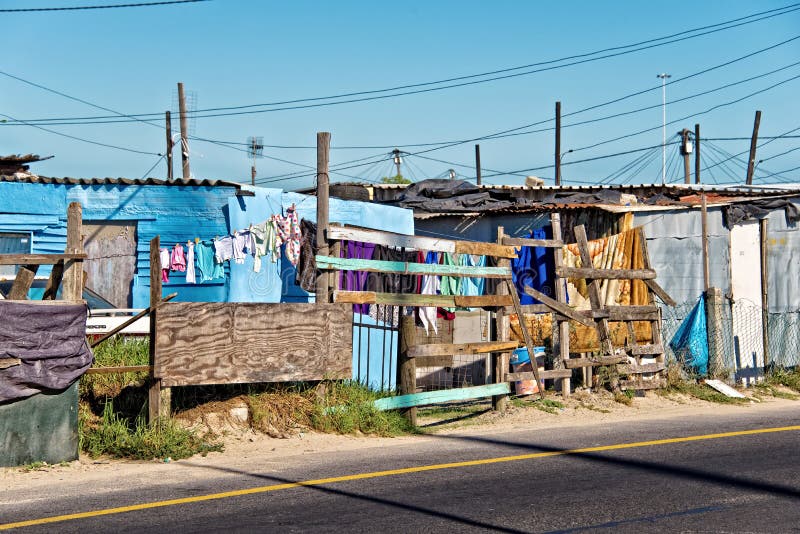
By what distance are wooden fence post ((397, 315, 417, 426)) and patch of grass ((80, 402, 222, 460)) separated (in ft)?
8.29

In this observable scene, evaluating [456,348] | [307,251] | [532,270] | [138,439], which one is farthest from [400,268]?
[307,251]

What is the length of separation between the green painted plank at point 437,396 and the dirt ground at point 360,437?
329 mm

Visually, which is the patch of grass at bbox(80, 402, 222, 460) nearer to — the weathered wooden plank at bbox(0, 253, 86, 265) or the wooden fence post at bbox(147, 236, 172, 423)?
the wooden fence post at bbox(147, 236, 172, 423)

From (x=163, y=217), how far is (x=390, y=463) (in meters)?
10.7

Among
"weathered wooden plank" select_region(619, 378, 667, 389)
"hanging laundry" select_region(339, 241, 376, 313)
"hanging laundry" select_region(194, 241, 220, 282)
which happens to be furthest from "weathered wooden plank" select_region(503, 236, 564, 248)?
"hanging laundry" select_region(194, 241, 220, 282)

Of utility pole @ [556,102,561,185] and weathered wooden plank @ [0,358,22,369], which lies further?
utility pole @ [556,102,561,185]

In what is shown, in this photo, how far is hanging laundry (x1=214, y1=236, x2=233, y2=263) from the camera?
17906mm

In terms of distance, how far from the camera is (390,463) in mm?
8789

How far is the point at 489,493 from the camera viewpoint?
7.40 m

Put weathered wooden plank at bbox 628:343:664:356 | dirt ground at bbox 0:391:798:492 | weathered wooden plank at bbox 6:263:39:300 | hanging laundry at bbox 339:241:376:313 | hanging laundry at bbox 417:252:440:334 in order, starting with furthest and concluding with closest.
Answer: hanging laundry at bbox 339:241:376:313 < hanging laundry at bbox 417:252:440:334 < weathered wooden plank at bbox 628:343:664:356 < weathered wooden plank at bbox 6:263:39:300 < dirt ground at bbox 0:391:798:492

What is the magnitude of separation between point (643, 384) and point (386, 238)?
5.12 meters

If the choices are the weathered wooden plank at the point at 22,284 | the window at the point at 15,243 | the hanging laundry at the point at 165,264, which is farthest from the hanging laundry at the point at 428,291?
the weathered wooden plank at the point at 22,284

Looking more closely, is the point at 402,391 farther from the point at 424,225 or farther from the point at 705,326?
the point at 424,225

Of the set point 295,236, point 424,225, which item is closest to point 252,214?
point 295,236
